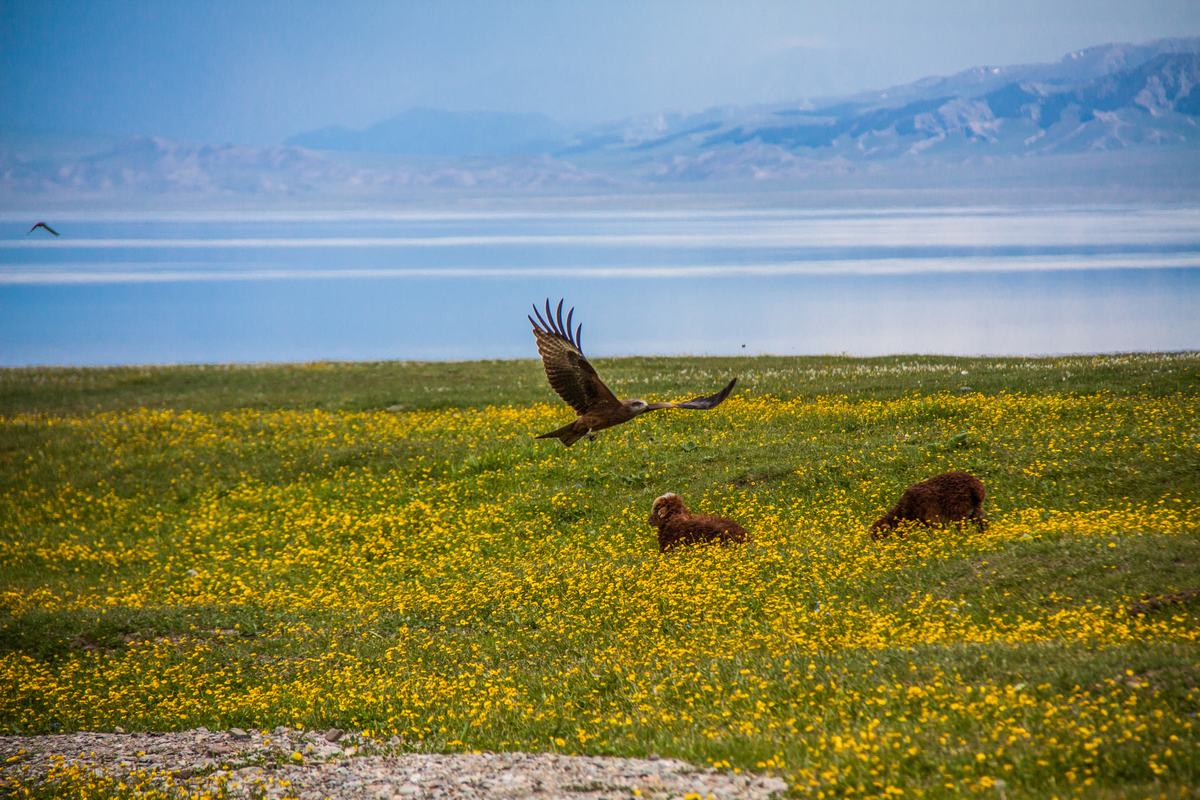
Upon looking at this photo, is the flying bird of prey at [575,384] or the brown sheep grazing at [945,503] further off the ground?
the flying bird of prey at [575,384]

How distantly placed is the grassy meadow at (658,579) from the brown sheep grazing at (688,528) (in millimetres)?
657

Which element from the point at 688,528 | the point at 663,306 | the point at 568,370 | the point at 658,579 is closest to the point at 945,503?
the point at 688,528

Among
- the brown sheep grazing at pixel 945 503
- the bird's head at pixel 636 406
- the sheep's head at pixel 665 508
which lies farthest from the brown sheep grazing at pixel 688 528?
the bird's head at pixel 636 406

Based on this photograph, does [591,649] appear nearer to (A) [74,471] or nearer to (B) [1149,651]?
(B) [1149,651]

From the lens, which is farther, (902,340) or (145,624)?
(902,340)

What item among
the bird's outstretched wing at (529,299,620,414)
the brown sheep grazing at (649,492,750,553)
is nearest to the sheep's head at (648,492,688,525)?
the brown sheep grazing at (649,492,750,553)

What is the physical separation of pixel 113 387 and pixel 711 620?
38.0 m

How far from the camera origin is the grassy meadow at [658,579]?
1180cm

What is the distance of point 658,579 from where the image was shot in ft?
62.7

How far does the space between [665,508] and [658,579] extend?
328 centimetres

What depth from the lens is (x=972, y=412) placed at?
28.8 meters

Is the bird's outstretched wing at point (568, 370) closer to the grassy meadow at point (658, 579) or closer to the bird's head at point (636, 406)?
the bird's head at point (636, 406)

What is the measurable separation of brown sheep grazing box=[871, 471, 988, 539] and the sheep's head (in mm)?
4159

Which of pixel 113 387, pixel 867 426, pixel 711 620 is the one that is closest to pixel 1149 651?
pixel 711 620
